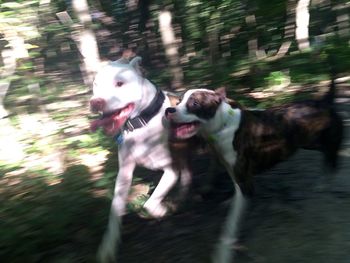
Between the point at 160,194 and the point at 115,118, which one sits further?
the point at 160,194

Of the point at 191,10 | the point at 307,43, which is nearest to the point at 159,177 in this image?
the point at 191,10

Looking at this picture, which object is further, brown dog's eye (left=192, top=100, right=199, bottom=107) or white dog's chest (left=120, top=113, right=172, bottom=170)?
white dog's chest (left=120, top=113, right=172, bottom=170)

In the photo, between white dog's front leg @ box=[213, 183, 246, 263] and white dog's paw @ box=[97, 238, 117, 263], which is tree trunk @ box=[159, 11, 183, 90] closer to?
white dog's front leg @ box=[213, 183, 246, 263]

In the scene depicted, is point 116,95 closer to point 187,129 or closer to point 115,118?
point 115,118

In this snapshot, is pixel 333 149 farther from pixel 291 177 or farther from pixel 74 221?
pixel 74 221

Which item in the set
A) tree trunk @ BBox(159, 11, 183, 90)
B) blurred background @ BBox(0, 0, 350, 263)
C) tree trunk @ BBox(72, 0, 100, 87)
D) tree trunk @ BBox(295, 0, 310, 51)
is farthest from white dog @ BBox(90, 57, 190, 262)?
tree trunk @ BBox(295, 0, 310, 51)

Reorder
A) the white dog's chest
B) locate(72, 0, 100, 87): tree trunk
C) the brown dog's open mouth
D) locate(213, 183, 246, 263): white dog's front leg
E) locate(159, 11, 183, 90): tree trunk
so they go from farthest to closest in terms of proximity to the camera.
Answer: locate(159, 11, 183, 90): tree trunk → locate(72, 0, 100, 87): tree trunk → the white dog's chest → the brown dog's open mouth → locate(213, 183, 246, 263): white dog's front leg

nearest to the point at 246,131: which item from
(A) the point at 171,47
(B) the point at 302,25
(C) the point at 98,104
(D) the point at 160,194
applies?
(D) the point at 160,194

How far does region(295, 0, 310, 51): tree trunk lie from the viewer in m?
6.24

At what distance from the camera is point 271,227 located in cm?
357

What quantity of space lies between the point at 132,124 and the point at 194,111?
612 millimetres

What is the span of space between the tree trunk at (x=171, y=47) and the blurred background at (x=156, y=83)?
0.01 m

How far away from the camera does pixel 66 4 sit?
5.56 meters

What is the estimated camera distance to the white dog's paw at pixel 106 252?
3152mm
